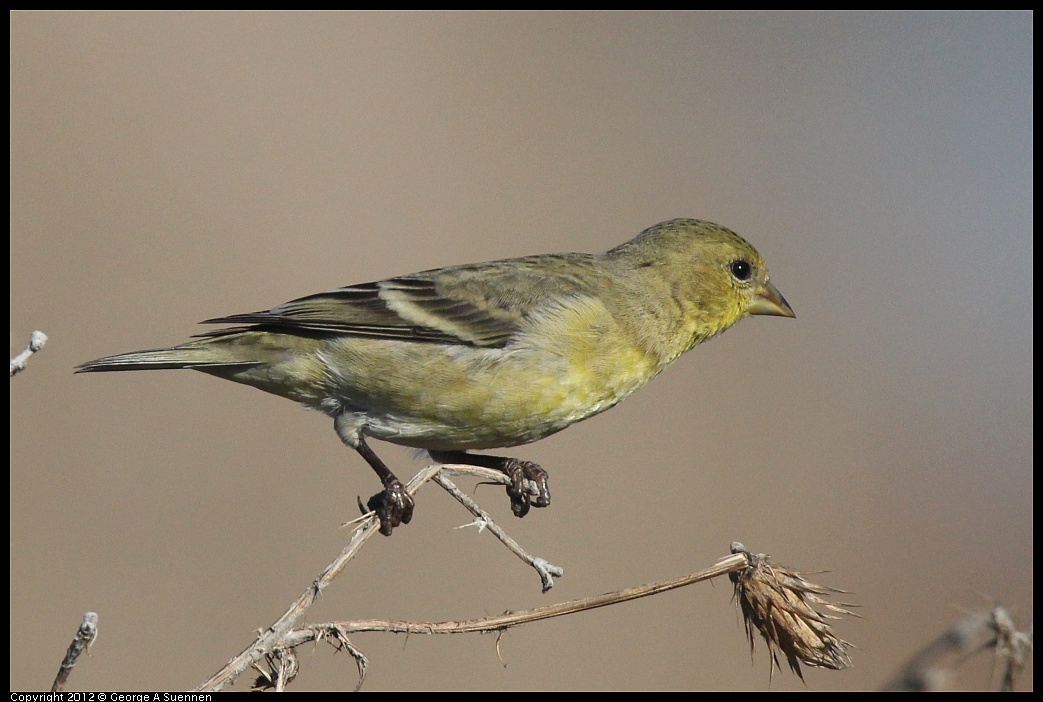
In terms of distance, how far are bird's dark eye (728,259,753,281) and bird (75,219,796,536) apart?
0.75 ft

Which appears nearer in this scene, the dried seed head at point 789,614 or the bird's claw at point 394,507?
the dried seed head at point 789,614

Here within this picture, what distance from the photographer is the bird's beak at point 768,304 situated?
17.2 feet

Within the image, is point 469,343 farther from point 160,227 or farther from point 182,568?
point 160,227

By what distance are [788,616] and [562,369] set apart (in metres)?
1.86

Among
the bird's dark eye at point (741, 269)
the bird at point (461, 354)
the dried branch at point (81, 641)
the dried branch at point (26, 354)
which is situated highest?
the bird's dark eye at point (741, 269)

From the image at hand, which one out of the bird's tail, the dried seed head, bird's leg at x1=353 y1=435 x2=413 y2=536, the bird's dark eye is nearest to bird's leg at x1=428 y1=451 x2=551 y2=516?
bird's leg at x1=353 y1=435 x2=413 y2=536

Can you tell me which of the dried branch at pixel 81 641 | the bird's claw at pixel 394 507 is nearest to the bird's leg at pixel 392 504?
the bird's claw at pixel 394 507

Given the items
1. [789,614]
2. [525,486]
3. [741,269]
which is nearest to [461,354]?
[525,486]

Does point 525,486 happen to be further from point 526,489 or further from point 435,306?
point 435,306

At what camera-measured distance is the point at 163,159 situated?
1000 cm

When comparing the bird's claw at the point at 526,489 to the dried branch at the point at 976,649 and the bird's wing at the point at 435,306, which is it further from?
the dried branch at the point at 976,649

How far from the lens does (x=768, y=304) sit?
5.26 metres

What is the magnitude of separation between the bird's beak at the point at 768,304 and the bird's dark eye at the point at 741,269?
11 centimetres

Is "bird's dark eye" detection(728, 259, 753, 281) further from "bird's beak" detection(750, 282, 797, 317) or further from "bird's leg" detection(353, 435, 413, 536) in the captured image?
"bird's leg" detection(353, 435, 413, 536)
